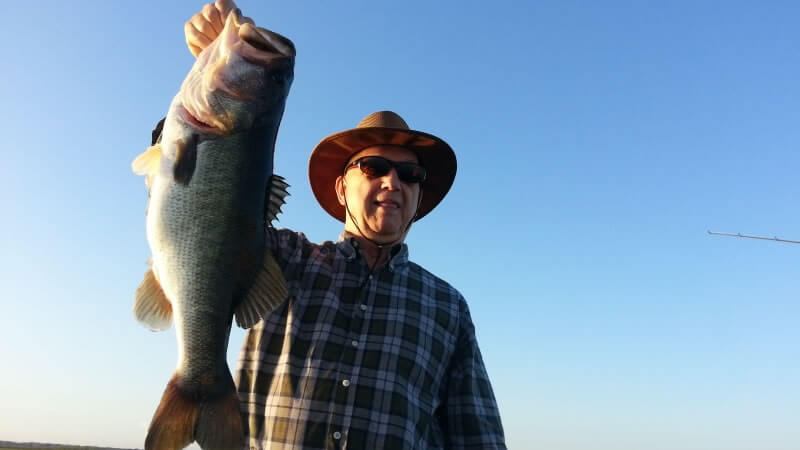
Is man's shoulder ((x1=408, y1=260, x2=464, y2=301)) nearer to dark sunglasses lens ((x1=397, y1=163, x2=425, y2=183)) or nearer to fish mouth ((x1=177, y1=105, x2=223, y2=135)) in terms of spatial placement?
dark sunglasses lens ((x1=397, y1=163, x2=425, y2=183))

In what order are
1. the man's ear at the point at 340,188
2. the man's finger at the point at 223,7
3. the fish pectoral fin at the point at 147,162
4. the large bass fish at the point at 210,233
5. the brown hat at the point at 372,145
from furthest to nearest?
the man's ear at the point at 340,188 < the brown hat at the point at 372,145 < the man's finger at the point at 223,7 < the fish pectoral fin at the point at 147,162 < the large bass fish at the point at 210,233

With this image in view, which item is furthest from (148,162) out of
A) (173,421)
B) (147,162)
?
(173,421)

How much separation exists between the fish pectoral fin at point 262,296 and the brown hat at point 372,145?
1.63 metres

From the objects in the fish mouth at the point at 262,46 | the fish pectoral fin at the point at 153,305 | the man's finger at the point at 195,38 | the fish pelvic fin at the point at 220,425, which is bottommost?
the fish pelvic fin at the point at 220,425

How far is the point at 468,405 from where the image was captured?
4.56 metres

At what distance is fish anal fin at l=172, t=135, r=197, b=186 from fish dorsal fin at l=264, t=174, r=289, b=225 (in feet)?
1.46

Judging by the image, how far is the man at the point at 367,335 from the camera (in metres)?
3.92

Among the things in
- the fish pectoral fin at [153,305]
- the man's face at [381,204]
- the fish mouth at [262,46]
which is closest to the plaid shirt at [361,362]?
the man's face at [381,204]

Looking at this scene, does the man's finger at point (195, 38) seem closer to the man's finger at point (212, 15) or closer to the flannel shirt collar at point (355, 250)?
the man's finger at point (212, 15)

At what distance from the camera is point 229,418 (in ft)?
10.8

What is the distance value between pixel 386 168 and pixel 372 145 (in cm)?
35

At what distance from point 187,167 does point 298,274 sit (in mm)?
A: 1250

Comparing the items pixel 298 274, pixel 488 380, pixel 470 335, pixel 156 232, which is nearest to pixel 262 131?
pixel 156 232

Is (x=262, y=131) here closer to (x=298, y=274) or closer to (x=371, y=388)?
(x=298, y=274)
